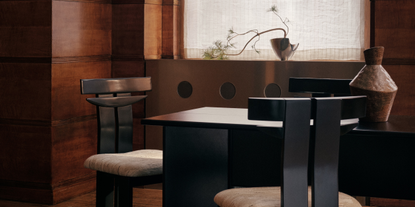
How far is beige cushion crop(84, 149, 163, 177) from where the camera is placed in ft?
7.49

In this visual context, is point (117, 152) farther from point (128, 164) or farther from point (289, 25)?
point (289, 25)

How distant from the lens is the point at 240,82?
12.4ft

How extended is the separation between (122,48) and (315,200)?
2730 mm

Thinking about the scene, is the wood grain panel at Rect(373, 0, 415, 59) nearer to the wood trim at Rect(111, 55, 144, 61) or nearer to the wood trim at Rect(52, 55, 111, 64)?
the wood trim at Rect(111, 55, 144, 61)

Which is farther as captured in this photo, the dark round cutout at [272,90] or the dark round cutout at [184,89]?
the dark round cutout at [184,89]

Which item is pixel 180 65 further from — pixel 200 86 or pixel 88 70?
pixel 88 70

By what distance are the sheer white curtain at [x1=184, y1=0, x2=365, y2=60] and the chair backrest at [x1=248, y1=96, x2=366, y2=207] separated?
2.34m

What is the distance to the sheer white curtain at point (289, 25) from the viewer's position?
12.5 ft

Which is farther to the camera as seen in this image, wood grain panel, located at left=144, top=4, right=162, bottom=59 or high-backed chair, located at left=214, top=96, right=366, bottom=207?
wood grain panel, located at left=144, top=4, right=162, bottom=59

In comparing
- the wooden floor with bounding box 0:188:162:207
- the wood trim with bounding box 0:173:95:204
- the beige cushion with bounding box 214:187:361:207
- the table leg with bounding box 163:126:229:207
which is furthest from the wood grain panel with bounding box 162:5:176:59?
the beige cushion with bounding box 214:187:361:207

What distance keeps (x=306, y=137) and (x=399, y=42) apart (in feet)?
7.26

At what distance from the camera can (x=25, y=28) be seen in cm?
340

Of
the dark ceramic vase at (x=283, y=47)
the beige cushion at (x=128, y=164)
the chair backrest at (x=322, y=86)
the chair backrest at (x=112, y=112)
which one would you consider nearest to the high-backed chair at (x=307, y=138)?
the beige cushion at (x=128, y=164)

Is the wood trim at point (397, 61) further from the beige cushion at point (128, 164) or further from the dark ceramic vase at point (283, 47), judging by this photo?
the beige cushion at point (128, 164)
